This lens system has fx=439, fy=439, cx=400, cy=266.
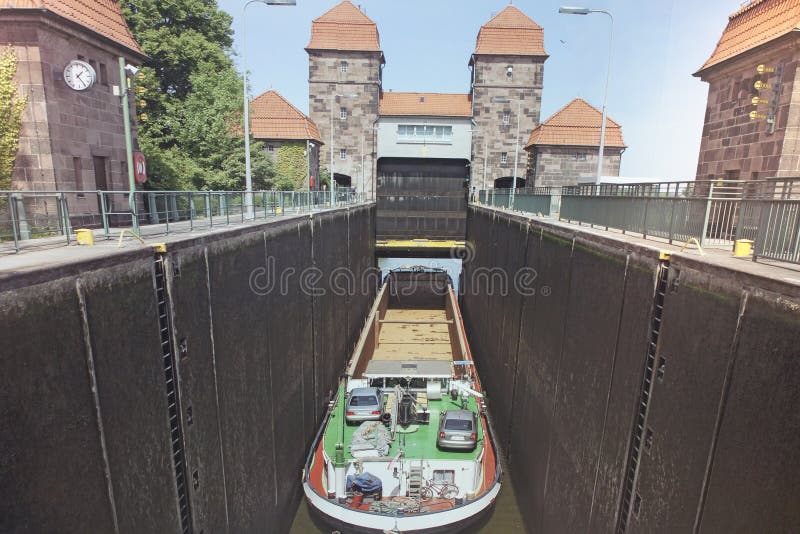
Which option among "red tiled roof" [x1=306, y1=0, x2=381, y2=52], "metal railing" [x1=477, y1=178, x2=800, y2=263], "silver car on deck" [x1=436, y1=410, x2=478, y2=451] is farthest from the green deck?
"red tiled roof" [x1=306, y1=0, x2=381, y2=52]

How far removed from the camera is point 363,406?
12320 millimetres

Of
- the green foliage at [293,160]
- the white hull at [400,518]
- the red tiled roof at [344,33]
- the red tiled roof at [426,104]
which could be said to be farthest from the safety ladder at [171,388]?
the red tiled roof at [344,33]

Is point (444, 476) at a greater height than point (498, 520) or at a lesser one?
greater

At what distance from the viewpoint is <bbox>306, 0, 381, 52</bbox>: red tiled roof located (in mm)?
44562

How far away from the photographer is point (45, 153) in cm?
1316

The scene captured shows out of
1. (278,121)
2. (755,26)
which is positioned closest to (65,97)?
(755,26)

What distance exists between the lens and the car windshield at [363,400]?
12.4 metres

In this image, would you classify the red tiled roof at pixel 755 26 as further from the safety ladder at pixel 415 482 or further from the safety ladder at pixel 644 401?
the safety ladder at pixel 415 482

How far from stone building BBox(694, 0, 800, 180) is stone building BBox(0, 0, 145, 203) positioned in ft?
65.6

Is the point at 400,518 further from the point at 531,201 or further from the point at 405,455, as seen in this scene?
the point at 531,201

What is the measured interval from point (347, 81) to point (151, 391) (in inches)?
1739

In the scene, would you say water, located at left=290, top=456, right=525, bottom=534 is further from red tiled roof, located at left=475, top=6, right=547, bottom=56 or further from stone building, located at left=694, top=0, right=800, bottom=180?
red tiled roof, located at left=475, top=6, right=547, bottom=56

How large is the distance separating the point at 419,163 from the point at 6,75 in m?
28.6

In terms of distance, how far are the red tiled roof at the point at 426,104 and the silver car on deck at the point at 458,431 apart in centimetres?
3851
